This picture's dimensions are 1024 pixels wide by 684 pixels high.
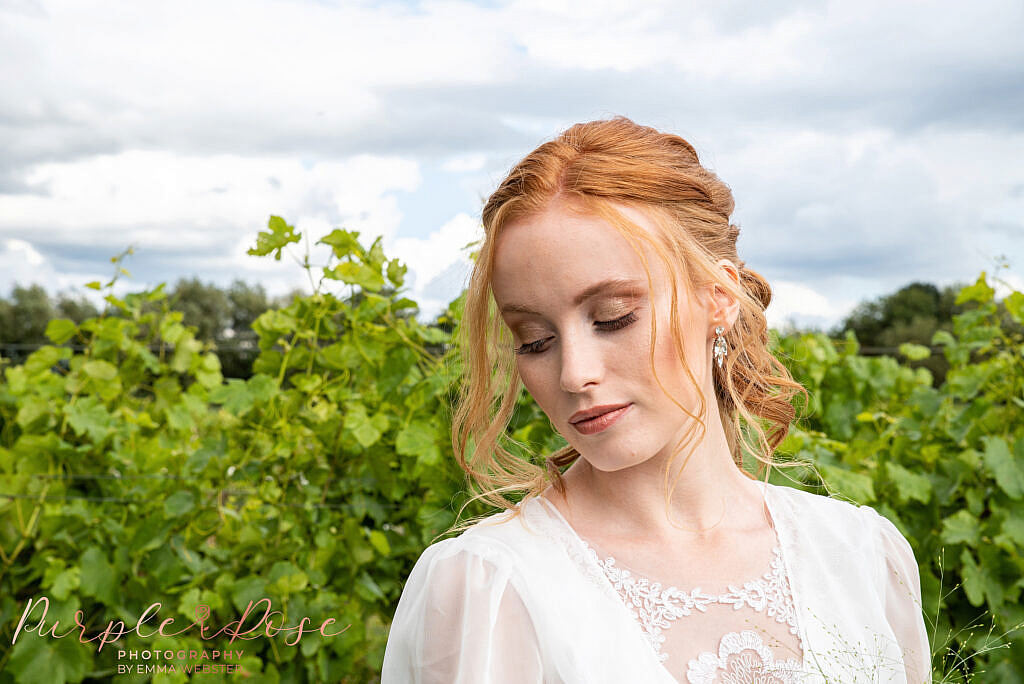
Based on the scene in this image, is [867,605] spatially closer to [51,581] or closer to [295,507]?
[295,507]

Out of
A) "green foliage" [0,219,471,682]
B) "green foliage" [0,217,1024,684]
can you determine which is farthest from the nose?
"green foliage" [0,219,471,682]

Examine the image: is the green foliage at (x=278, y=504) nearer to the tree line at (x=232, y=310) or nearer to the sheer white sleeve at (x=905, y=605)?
the sheer white sleeve at (x=905, y=605)

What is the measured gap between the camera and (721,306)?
4.73ft

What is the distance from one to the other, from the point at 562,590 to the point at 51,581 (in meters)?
2.00

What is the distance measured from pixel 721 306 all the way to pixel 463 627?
2.07 feet

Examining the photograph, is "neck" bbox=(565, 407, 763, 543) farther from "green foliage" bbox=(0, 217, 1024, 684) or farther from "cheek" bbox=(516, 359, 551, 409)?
"green foliage" bbox=(0, 217, 1024, 684)

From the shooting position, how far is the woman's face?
4.16ft

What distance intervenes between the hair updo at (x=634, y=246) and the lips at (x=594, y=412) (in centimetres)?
9

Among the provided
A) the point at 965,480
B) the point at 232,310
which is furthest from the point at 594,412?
the point at 232,310

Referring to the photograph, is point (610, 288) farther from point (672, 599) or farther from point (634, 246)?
point (672, 599)

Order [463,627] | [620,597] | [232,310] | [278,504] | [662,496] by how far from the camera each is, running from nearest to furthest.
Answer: [463,627] < [620,597] < [662,496] < [278,504] < [232,310]

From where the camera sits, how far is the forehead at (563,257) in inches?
49.7

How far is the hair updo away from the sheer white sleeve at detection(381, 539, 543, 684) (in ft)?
0.61

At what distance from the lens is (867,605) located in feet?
4.78
